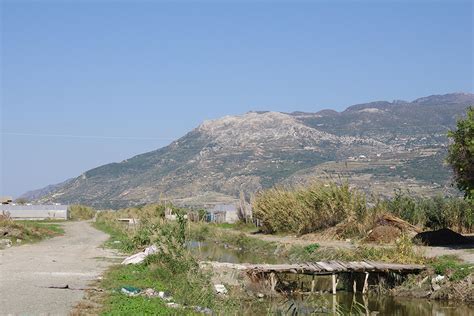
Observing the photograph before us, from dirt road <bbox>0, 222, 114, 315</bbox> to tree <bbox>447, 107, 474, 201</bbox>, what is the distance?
15.4 m

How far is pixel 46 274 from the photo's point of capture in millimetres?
21156

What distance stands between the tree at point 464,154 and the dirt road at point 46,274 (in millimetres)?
15401

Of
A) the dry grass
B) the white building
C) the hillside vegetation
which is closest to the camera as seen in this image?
the hillside vegetation

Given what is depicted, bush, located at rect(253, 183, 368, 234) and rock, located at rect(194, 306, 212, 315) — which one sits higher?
bush, located at rect(253, 183, 368, 234)

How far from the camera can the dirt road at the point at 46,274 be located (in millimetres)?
14727

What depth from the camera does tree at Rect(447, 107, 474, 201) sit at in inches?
1073

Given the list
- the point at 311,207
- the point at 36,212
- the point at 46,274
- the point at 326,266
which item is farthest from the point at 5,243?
the point at 36,212

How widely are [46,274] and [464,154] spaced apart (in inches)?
695

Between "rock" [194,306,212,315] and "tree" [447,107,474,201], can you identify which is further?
"tree" [447,107,474,201]

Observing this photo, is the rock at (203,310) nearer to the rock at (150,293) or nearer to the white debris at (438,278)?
the rock at (150,293)

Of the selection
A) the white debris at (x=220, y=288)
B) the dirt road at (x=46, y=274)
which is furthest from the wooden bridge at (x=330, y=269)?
the dirt road at (x=46, y=274)

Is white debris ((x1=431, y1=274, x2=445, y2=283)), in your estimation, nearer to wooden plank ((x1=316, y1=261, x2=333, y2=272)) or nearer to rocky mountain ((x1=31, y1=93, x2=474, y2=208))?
wooden plank ((x1=316, y1=261, x2=333, y2=272))

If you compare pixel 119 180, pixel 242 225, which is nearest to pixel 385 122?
pixel 119 180

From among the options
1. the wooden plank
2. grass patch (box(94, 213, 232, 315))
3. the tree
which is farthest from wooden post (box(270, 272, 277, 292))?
the tree
